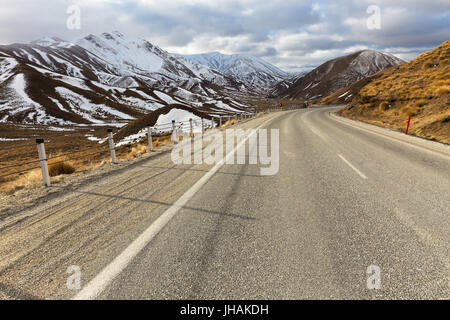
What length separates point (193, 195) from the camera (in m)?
4.73

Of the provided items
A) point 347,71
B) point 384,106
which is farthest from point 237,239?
point 347,71

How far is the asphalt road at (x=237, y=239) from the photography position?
7.75ft

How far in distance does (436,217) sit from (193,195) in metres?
4.01

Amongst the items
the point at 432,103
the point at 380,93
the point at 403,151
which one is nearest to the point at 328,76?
the point at 380,93

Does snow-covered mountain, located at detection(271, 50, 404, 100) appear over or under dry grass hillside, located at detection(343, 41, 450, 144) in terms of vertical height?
over

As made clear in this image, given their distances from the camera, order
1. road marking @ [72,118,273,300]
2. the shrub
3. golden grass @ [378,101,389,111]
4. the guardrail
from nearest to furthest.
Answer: road marking @ [72,118,273,300] < the guardrail < the shrub < golden grass @ [378,101,389,111]

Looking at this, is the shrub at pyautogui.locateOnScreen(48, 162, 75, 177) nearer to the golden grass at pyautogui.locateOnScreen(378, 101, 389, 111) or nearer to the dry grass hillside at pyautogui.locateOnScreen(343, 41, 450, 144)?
the dry grass hillside at pyautogui.locateOnScreen(343, 41, 450, 144)

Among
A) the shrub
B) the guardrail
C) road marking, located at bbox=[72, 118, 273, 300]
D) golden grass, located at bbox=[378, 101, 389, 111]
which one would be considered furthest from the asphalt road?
golden grass, located at bbox=[378, 101, 389, 111]

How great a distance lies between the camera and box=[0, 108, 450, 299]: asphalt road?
2.36 m

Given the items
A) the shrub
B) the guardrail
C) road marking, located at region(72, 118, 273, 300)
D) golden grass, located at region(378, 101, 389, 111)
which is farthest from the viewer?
golden grass, located at region(378, 101, 389, 111)

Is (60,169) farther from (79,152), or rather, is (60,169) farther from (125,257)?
(79,152)

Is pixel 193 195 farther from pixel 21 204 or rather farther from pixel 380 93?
pixel 380 93

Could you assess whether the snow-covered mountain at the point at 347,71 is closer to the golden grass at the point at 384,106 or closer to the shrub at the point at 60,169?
the golden grass at the point at 384,106

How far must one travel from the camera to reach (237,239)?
10.3ft
